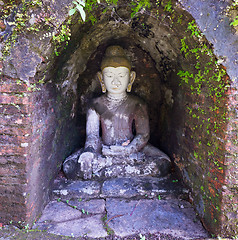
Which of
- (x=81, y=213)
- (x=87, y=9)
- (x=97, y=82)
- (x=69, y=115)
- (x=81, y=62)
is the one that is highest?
(x=87, y=9)

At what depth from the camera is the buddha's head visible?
3305 mm

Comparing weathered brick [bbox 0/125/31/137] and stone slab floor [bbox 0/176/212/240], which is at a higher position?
weathered brick [bbox 0/125/31/137]

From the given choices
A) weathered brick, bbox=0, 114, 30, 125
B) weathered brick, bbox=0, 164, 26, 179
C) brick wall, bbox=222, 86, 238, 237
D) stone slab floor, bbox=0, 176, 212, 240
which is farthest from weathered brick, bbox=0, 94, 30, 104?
brick wall, bbox=222, 86, 238, 237

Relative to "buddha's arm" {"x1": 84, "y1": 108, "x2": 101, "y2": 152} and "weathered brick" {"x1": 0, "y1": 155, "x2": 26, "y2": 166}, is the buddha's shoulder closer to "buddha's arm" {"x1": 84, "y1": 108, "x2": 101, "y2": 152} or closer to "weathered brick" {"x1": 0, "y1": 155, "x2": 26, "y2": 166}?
"buddha's arm" {"x1": 84, "y1": 108, "x2": 101, "y2": 152}

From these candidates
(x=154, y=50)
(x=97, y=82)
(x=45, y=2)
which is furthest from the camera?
(x=97, y=82)

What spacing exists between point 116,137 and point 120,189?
0.94 metres

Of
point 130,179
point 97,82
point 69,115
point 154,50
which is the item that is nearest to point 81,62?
point 97,82

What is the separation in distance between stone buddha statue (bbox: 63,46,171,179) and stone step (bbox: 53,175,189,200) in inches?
5.9

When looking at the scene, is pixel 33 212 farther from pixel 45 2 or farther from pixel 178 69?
pixel 178 69

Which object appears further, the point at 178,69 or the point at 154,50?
the point at 154,50

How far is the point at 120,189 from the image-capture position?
2754mm

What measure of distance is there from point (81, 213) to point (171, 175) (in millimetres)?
1330

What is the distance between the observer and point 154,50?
3.39 m

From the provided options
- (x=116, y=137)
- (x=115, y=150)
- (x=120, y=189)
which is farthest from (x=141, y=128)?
(x=120, y=189)
